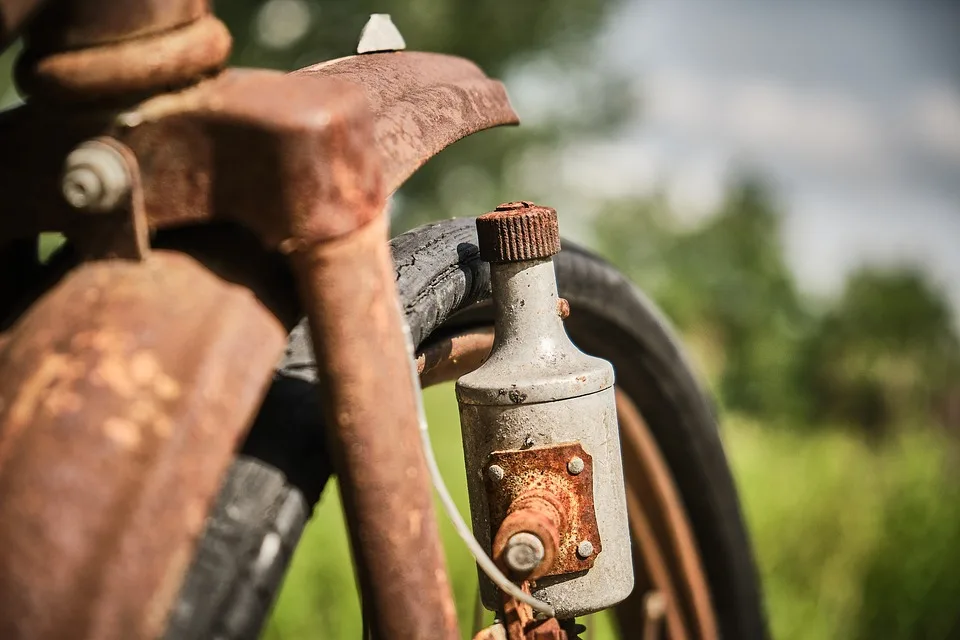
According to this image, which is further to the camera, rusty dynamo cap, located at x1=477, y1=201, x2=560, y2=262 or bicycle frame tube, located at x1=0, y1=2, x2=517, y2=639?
rusty dynamo cap, located at x1=477, y1=201, x2=560, y2=262

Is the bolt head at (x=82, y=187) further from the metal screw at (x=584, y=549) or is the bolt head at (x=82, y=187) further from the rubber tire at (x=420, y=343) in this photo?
the metal screw at (x=584, y=549)

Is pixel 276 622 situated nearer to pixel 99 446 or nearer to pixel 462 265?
pixel 462 265

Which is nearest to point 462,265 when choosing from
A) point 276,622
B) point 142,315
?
point 142,315

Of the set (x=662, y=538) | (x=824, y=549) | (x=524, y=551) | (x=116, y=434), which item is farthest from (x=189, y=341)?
(x=824, y=549)

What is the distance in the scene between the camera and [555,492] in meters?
0.77

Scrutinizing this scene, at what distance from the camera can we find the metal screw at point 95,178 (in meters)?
0.54

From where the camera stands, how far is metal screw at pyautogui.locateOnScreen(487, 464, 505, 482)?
0.77 m

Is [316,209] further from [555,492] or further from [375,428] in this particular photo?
[555,492]

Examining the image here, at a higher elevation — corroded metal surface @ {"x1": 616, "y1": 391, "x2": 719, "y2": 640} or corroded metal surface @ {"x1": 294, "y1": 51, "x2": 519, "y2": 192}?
corroded metal surface @ {"x1": 294, "y1": 51, "x2": 519, "y2": 192}

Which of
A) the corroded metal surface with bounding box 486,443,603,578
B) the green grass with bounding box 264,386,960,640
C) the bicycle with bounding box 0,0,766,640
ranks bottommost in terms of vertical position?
the green grass with bounding box 264,386,960,640

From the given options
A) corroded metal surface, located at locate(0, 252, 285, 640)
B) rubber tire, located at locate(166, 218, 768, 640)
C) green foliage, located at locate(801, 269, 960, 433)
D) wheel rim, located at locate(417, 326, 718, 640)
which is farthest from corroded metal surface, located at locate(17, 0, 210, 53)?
green foliage, located at locate(801, 269, 960, 433)

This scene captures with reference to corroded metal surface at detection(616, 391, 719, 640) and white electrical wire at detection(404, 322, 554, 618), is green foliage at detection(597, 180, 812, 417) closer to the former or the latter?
corroded metal surface at detection(616, 391, 719, 640)

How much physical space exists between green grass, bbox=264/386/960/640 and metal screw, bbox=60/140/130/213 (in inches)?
73.5

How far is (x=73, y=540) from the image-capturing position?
0.49m
